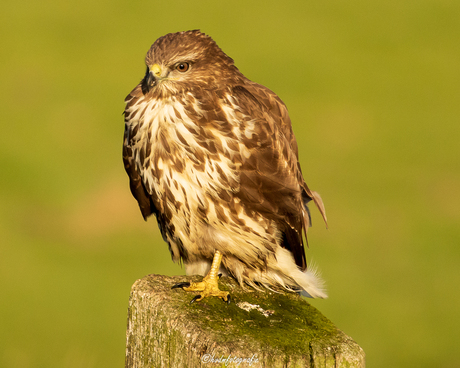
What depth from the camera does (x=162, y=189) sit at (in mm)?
4680

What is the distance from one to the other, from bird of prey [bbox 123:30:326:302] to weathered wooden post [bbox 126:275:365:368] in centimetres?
46

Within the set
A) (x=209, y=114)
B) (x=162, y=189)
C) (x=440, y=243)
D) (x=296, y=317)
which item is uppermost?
(x=440, y=243)

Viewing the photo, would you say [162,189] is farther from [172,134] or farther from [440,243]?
[440,243]

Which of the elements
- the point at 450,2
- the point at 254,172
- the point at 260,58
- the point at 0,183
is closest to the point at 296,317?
the point at 254,172

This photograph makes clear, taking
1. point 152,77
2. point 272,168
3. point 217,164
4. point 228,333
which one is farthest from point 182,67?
point 228,333

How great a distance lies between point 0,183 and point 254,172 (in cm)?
933

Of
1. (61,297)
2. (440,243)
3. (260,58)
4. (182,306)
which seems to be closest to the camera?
(182,306)

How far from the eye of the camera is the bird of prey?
14.6 ft

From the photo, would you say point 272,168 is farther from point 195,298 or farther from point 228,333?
point 228,333

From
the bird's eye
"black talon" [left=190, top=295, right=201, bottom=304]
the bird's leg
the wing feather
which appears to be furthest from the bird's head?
"black talon" [left=190, top=295, right=201, bottom=304]

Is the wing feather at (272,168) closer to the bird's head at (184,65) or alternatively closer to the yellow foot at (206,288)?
the bird's head at (184,65)

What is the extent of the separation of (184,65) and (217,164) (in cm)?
61

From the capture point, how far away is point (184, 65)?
4414 mm

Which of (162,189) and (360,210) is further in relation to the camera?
(360,210)
